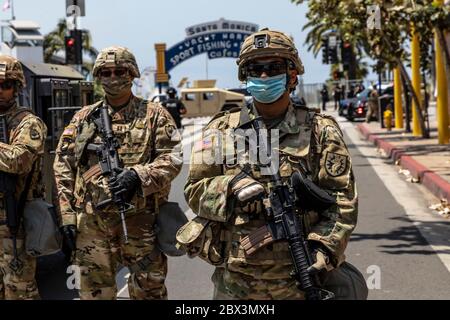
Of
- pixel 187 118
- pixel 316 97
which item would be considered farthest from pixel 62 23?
pixel 316 97

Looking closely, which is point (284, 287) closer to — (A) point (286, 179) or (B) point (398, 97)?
(A) point (286, 179)

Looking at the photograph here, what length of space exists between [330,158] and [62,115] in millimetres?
4359

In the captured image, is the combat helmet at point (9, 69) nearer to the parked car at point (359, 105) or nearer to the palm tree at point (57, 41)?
the parked car at point (359, 105)

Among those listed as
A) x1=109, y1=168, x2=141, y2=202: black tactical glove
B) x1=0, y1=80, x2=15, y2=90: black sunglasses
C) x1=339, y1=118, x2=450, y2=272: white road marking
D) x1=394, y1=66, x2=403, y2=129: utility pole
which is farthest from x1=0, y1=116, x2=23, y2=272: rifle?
x1=394, y1=66, x2=403, y2=129: utility pole

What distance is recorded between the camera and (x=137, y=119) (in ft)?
15.7

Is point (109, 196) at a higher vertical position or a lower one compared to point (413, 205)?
higher

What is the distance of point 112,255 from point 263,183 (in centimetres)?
154

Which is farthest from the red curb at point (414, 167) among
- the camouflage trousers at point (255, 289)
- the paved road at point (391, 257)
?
the camouflage trousers at point (255, 289)

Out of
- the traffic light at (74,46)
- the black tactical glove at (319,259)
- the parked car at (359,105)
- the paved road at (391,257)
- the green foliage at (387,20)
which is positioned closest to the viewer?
the black tactical glove at (319,259)

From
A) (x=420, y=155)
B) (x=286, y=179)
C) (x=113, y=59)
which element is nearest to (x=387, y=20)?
(x=420, y=155)

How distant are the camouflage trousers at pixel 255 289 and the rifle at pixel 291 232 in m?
Result: 0.11

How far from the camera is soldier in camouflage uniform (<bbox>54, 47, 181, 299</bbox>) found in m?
4.61

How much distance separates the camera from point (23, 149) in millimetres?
4695

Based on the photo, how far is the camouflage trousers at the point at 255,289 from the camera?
11.3 feet
